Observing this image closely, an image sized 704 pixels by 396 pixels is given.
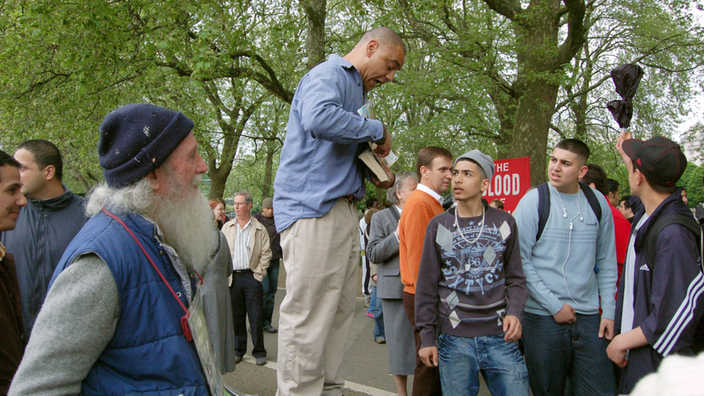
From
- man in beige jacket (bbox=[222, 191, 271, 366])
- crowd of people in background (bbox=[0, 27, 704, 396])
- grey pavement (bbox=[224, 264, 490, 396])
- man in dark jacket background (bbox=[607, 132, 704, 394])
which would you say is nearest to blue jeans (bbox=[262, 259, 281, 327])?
grey pavement (bbox=[224, 264, 490, 396])

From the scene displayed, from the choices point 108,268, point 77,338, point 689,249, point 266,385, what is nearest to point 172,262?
point 108,268

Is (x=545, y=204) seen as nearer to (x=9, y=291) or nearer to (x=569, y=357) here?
(x=569, y=357)

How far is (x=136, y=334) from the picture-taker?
4.06ft

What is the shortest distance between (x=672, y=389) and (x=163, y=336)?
117cm

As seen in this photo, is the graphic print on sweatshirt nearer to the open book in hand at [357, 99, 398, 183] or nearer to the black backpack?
the black backpack

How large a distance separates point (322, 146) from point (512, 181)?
214 inches

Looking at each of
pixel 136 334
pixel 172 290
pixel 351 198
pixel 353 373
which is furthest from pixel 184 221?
pixel 353 373

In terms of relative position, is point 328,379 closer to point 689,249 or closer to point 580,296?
→ point 580,296

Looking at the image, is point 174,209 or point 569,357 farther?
point 569,357

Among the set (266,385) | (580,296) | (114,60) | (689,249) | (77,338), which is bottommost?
(266,385)

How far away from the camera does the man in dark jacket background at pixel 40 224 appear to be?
2.85 m

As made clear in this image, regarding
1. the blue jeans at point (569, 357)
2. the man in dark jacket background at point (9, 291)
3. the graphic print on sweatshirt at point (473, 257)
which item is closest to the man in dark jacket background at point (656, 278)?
the blue jeans at point (569, 357)

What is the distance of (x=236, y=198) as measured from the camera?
626 centimetres

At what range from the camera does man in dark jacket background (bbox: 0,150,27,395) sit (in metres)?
1.97
